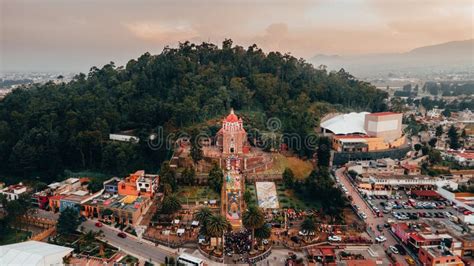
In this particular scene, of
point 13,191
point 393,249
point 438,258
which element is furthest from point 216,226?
point 13,191

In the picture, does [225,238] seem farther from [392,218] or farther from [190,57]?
[190,57]

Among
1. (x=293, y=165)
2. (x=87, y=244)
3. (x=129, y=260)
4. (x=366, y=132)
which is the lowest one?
(x=129, y=260)

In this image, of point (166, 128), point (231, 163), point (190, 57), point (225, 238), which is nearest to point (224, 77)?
point (190, 57)

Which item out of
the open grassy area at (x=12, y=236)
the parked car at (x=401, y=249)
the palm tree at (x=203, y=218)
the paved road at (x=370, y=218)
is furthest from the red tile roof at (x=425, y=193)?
the open grassy area at (x=12, y=236)

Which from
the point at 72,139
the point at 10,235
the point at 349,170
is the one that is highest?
the point at 72,139

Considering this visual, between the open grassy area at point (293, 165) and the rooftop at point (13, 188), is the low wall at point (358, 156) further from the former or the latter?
the rooftop at point (13, 188)

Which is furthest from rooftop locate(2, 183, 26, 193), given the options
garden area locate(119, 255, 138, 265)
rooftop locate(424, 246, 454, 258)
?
rooftop locate(424, 246, 454, 258)

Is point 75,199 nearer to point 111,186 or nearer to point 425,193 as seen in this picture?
point 111,186
